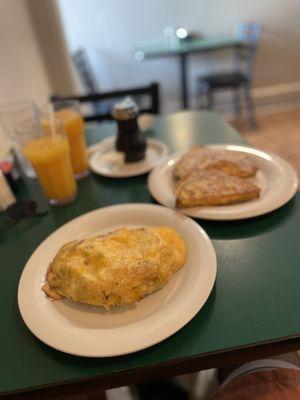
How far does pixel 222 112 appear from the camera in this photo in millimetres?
3883

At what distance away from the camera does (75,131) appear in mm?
955

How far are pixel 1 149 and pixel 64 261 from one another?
2.92ft

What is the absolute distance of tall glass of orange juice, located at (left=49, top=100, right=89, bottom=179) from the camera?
95 centimetres

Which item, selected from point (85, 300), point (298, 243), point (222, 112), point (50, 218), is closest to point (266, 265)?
point (298, 243)

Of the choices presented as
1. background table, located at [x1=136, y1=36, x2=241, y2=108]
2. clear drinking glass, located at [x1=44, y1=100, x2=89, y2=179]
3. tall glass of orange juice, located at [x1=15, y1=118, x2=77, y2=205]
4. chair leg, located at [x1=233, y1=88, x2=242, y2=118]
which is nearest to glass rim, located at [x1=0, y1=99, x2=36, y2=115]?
clear drinking glass, located at [x1=44, y1=100, x2=89, y2=179]

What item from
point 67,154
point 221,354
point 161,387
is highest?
point 67,154

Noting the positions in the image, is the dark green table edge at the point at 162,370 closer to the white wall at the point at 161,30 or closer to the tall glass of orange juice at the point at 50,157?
the tall glass of orange juice at the point at 50,157

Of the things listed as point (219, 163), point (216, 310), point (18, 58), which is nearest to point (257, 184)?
point (219, 163)

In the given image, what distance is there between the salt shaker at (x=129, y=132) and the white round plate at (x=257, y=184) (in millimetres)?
120

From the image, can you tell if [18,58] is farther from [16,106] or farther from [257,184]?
[257,184]

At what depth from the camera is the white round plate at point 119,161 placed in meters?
0.96

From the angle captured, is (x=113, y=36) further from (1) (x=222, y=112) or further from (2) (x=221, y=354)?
(2) (x=221, y=354)

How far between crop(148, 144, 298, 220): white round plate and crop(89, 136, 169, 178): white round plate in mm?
77

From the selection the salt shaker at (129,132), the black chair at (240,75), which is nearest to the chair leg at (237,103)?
the black chair at (240,75)
